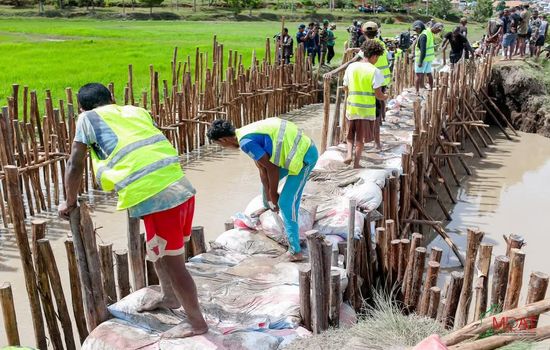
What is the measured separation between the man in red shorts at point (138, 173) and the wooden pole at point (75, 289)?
385 mm

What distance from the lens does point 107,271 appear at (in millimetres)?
3576

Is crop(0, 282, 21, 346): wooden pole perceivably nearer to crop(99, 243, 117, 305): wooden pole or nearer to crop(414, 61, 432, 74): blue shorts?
crop(99, 243, 117, 305): wooden pole

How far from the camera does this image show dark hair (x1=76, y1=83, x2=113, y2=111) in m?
3.13

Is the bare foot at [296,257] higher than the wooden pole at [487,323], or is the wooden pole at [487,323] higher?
the wooden pole at [487,323]

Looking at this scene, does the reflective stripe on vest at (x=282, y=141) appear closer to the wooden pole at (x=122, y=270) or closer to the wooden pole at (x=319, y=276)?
the wooden pole at (x=319, y=276)

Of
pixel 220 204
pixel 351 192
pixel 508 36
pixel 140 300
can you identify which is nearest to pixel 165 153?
pixel 140 300

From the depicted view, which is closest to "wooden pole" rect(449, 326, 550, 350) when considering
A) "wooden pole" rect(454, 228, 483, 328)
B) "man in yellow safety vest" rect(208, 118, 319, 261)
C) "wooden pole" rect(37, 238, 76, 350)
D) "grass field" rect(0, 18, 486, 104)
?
"wooden pole" rect(454, 228, 483, 328)

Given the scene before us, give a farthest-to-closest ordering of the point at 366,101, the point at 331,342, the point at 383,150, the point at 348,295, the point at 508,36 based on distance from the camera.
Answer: the point at 508,36
the point at 383,150
the point at 366,101
the point at 348,295
the point at 331,342

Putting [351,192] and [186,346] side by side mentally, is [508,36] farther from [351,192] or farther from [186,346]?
[186,346]

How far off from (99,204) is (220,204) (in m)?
1.51

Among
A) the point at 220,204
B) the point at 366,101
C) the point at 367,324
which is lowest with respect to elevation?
the point at 220,204

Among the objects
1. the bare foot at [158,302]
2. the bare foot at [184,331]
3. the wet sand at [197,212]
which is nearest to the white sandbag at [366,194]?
the wet sand at [197,212]

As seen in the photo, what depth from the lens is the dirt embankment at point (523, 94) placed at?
1204cm

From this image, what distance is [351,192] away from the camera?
563cm
